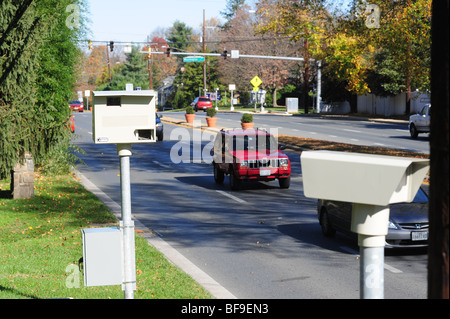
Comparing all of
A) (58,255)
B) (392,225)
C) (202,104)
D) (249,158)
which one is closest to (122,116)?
(58,255)

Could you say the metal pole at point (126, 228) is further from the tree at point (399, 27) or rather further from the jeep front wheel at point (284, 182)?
the tree at point (399, 27)

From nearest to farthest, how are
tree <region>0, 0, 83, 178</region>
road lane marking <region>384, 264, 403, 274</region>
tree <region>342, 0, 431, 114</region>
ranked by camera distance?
road lane marking <region>384, 264, 403, 274</region>
tree <region>0, 0, 83, 178</region>
tree <region>342, 0, 431, 114</region>

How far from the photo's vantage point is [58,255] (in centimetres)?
1069

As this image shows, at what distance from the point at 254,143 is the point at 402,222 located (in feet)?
30.4

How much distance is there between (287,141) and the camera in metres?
34.2

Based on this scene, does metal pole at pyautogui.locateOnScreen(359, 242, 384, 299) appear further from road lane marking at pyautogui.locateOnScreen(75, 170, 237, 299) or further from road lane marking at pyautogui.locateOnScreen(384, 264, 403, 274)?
road lane marking at pyautogui.locateOnScreen(384, 264, 403, 274)

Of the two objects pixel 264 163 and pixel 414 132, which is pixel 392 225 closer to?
A: pixel 264 163

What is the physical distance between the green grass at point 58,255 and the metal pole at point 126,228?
1733 mm

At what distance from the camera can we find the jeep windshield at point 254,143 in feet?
66.0

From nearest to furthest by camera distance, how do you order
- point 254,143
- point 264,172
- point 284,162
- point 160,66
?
point 264,172 → point 284,162 → point 254,143 → point 160,66

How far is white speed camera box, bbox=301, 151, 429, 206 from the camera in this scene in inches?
135

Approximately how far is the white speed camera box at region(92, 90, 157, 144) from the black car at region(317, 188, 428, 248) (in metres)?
6.10

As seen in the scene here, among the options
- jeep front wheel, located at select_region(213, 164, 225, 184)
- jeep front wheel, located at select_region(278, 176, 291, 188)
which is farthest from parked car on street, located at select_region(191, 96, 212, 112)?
jeep front wheel, located at select_region(278, 176, 291, 188)

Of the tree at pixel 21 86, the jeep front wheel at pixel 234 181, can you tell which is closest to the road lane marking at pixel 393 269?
the jeep front wheel at pixel 234 181
